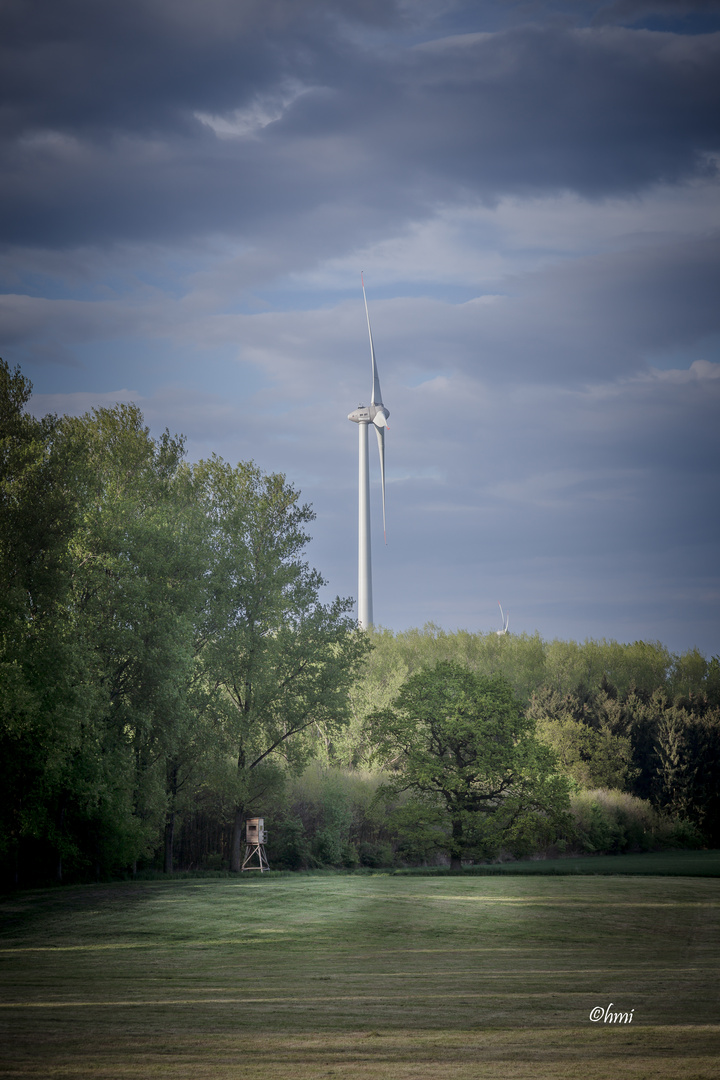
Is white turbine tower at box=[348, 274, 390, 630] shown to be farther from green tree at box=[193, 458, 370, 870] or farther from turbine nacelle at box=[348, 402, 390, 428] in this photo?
green tree at box=[193, 458, 370, 870]

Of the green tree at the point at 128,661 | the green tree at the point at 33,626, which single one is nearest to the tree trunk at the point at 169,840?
the green tree at the point at 128,661

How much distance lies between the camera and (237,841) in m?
37.0

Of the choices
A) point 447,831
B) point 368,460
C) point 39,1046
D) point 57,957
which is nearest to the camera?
point 39,1046

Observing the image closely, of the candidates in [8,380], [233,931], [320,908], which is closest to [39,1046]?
[233,931]

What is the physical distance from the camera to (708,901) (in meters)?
24.6

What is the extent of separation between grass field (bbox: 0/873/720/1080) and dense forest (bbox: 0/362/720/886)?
410 cm

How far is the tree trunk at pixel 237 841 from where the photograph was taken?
36.5m

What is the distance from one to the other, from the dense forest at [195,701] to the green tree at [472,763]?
0.30ft

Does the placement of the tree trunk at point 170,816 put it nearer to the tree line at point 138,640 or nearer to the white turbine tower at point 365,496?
the tree line at point 138,640

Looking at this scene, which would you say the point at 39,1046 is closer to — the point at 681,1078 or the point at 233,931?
the point at 681,1078

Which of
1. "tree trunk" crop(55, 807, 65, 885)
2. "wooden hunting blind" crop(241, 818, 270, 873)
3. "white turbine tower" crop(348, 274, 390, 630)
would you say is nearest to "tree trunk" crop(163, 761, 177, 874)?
"wooden hunting blind" crop(241, 818, 270, 873)

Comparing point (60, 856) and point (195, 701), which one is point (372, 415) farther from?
point (60, 856)

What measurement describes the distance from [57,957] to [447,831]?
24708mm

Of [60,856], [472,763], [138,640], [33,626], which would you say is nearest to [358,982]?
[60,856]
